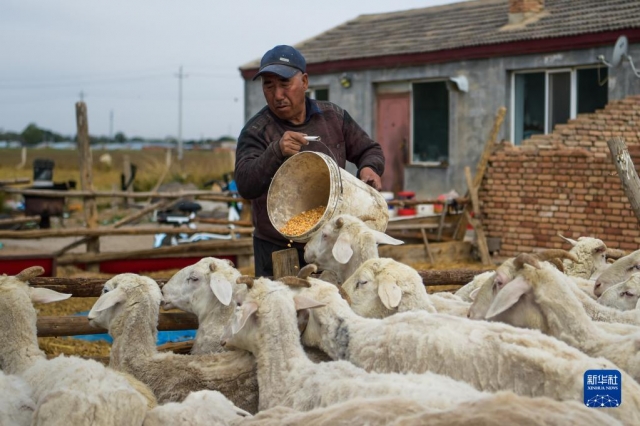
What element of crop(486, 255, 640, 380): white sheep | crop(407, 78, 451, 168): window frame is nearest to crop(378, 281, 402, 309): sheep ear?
crop(486, 255, 640, 380): white sheep

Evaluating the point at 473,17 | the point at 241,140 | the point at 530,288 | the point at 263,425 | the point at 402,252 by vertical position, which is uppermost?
the point at 473,17

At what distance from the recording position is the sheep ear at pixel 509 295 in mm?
4031

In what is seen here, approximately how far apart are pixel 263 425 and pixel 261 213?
260 cm

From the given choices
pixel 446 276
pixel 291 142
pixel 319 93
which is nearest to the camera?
pixel 291 142

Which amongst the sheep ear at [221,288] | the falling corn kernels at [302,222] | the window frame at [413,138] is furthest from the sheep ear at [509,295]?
the window frame at [413,138]

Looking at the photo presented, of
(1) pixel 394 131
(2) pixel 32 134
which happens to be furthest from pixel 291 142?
(2) pixel 32 134

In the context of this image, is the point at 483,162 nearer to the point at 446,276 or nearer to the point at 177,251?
the point at 177,251

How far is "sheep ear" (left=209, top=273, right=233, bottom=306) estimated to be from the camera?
478 centimetres

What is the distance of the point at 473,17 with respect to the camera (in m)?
20.2

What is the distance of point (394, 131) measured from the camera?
19969 mm

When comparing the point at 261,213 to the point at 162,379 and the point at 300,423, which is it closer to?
the point at 162,379

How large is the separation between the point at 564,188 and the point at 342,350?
1028 centimetres

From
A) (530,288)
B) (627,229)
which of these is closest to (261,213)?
(530,288)

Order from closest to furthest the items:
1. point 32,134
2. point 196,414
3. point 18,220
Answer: point 196,414
point 18,220
point 32,134
